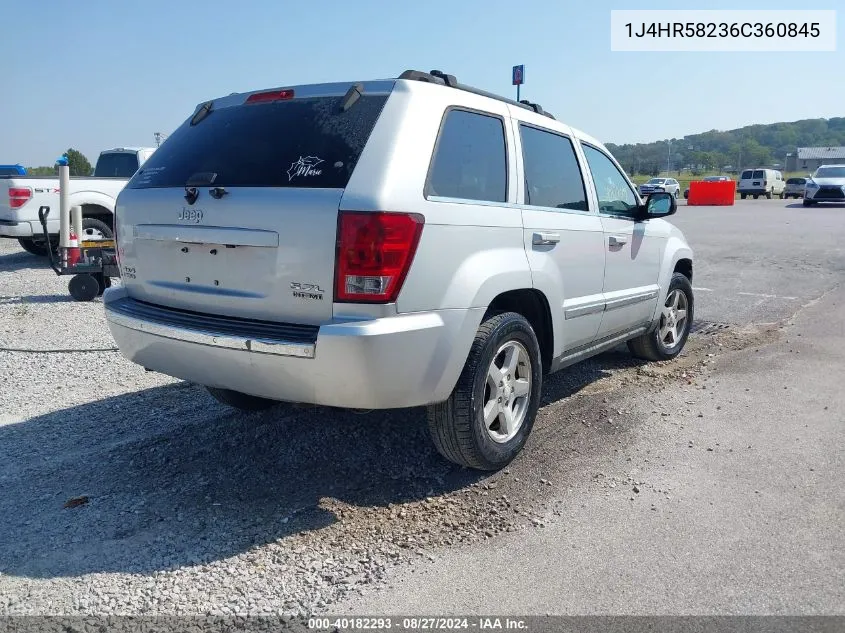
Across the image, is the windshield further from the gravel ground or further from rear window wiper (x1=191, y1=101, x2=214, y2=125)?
rear window wiper (x1=191, y1=101, x2=214, y2=125)

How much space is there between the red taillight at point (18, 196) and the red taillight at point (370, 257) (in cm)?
1004

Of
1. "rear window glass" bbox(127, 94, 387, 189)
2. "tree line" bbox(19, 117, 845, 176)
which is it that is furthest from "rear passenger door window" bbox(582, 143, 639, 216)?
"tree line" bbox(19, 117, 845, 176)

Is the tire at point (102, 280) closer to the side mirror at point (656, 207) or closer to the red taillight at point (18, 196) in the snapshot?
the red taillight at point (18, 196)

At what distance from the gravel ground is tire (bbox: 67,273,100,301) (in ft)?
12.2

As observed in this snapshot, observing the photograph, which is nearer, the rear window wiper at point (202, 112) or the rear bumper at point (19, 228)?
the rear window wiper at point (202, 112)

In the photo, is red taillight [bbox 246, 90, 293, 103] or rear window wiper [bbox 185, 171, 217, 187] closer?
rear window wiper [bbox 185, 171, 217, 187]

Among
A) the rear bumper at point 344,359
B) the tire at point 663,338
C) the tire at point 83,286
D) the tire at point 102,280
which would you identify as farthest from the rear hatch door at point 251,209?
the tire at point 102,280

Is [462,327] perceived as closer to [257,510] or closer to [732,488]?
[257,510]

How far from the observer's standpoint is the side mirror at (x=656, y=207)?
5363 mm

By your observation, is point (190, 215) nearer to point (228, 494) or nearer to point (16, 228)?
point (228, 494)

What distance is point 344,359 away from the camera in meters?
3.01

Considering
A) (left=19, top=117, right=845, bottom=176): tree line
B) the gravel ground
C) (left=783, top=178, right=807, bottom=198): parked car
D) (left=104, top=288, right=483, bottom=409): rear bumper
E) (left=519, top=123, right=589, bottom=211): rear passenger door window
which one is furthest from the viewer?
(left=19, top=117, right=845, bottom=176): tree line

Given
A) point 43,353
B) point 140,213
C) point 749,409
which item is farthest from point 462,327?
point 43,353

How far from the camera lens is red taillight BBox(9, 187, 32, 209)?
36.2ft
